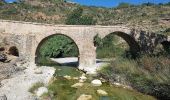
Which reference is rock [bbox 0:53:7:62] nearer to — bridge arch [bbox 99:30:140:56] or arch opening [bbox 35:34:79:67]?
bridge arch [bbox 99:30:140:56]

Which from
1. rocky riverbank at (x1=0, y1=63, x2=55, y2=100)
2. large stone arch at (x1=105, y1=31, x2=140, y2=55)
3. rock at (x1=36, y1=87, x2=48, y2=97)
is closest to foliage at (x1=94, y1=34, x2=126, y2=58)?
large stone arch at (x1=105, y1=31, x2=140, y2=55)

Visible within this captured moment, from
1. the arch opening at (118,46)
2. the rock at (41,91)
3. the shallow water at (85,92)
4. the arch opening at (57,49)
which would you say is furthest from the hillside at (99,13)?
the rock at (41,91)

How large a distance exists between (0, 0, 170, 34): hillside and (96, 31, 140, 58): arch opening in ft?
19.1

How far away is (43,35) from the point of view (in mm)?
38375

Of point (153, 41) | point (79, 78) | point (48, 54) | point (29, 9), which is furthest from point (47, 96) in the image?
point (29, 9)

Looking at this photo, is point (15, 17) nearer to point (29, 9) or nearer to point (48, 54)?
point (29, 9)

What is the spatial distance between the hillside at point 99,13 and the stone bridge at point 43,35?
26.1 metres

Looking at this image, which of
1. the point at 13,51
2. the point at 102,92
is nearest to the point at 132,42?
the point at 13,51

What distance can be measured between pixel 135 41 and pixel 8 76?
1836 cm

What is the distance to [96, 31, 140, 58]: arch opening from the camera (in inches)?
1694

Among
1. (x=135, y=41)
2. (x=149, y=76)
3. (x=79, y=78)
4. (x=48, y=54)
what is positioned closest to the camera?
(x=149, y=76)

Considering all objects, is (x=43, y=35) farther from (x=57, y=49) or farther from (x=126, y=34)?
(x=57, y=49)

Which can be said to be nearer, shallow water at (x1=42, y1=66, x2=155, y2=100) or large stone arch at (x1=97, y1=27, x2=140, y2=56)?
shallow water at (x1=42, y1=66, x2=155, y2=100)

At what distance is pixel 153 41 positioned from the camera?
39.8m
